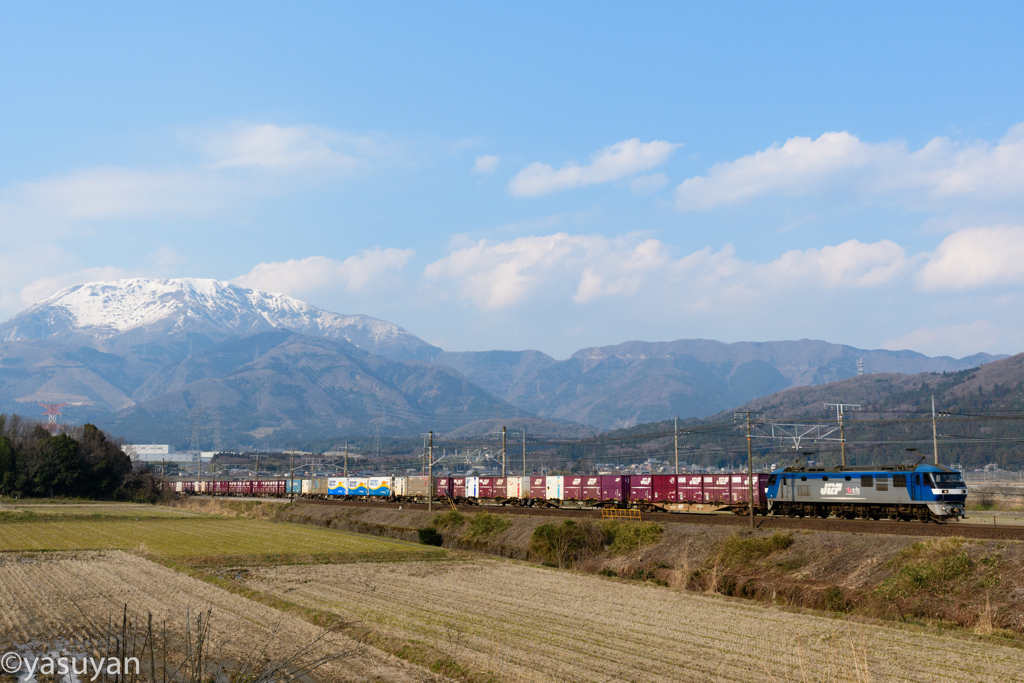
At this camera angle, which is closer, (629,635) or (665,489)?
(629,635)

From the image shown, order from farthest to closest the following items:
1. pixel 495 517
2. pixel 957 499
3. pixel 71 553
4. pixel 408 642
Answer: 1. pixel 495 517
2. pixel 71 553
3. pixel 957 499
4. pixel 408 642

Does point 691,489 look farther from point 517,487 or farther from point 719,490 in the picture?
point 517,487

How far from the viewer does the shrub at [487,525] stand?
205 ft

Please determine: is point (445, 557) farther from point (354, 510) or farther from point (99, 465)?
point (99, 465)

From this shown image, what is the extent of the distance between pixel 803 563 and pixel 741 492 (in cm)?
2518

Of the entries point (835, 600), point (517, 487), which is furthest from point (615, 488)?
point (835, 600)

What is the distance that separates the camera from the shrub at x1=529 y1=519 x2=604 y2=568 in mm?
50469

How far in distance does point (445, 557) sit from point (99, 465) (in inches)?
4081

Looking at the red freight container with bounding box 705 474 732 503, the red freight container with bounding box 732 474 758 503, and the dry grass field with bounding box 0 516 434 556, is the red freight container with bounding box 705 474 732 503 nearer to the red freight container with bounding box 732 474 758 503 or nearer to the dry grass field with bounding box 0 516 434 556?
the red freight container with bounding box 732 474 758 503

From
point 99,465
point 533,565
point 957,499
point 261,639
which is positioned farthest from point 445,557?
point 99,465

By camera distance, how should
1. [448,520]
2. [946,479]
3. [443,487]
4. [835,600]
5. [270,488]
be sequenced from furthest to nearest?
[270,488] → [443,487] → [448,520] → [946,479] → [835,600]

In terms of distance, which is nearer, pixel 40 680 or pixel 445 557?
pixel 40 680

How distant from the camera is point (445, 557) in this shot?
54500mm

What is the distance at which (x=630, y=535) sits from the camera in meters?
50.2
